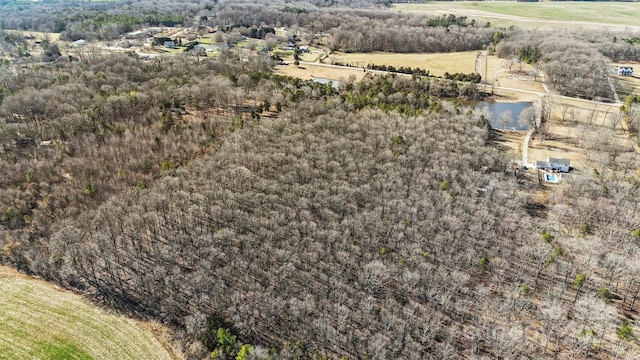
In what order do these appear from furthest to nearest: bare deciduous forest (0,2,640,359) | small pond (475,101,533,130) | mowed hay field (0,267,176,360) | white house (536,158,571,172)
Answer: small pond (475,101,533,130)
white house (536,158,571,172)
bare deciduous forest (0,2,640,359)
mowed hay field (0,267,176,360)

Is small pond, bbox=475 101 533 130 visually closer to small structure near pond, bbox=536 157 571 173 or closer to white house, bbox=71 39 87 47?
small structure near pond, bbox=536 157 571 173

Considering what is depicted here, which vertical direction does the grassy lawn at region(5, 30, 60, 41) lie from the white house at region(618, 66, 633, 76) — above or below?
above

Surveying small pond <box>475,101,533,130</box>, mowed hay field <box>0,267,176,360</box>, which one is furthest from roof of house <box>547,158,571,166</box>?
mowed hay field <box>0,267,176,360</box>

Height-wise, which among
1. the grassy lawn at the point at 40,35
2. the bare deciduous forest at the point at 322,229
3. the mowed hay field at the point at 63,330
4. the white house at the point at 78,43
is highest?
the grassy lawn at the point at 40,35

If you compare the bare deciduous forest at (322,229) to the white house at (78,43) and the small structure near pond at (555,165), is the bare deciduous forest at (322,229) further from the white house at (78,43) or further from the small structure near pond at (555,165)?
the white house at (78,43)

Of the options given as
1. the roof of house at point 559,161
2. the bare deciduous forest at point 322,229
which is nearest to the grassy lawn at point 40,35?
the bare deciduous forest at point 322,229

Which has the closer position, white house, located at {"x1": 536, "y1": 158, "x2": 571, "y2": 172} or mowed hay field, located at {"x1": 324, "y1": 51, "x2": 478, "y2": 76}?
white house, located at {"x1": 536, "y1": 158, "x2": 571, "y2": 172}

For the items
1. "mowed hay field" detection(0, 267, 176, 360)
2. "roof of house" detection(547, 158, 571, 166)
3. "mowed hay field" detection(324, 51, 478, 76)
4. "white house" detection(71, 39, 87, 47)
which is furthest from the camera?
"white house" detection(71, 39, 87, 47)

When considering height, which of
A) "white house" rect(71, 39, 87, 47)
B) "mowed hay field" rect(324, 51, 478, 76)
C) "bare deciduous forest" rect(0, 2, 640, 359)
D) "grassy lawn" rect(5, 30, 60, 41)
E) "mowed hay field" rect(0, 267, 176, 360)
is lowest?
"mowed hay field" rect(0, 267, 176, 360)
